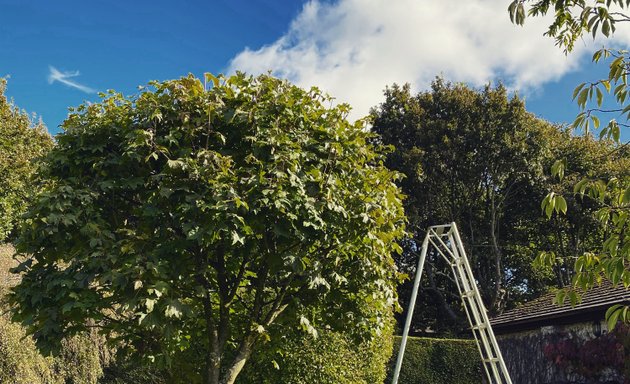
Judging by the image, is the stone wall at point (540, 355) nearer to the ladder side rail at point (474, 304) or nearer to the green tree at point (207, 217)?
the ladder side rail at point (474, 304)

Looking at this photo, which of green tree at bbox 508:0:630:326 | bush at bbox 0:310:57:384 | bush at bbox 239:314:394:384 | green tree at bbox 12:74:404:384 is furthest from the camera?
bush at bbox 239:314:394:384

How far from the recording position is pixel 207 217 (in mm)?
7688

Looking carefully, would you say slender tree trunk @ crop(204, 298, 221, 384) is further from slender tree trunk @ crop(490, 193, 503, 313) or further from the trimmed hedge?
slender tree trunk @ crop(490, 193, 503, 313)

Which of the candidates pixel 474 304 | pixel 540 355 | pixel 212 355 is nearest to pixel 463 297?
pixel 474 304

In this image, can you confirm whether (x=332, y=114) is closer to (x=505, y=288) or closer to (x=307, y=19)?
(x=307, y=19)

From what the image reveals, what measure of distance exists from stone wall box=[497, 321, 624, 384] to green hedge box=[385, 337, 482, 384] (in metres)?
3.05

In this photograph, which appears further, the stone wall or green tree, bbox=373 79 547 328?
green tree, bbox=373 79 547 328

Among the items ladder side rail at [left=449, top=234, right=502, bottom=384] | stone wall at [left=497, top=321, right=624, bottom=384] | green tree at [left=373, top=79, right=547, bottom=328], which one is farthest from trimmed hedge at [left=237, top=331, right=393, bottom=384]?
green tree at [left=373, top=79, right=547, bottom=328]

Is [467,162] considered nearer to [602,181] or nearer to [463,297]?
[463,297]

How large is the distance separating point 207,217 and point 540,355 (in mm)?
11132

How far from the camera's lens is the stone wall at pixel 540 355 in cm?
1288

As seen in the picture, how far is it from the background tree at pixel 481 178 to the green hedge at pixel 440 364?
20.1 ft

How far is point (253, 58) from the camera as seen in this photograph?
10039 mm

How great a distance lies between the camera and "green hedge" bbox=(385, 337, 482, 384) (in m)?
19.5
